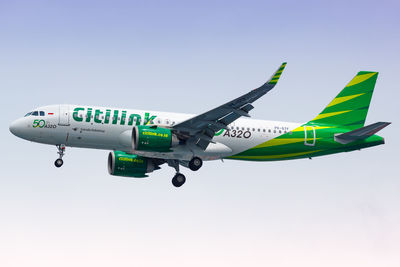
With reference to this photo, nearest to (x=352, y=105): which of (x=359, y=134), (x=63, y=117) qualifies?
(x=359, y=134)

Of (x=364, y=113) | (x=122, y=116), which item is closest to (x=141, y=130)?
(x=122, y=116)

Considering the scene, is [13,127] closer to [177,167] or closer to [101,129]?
[101,129]

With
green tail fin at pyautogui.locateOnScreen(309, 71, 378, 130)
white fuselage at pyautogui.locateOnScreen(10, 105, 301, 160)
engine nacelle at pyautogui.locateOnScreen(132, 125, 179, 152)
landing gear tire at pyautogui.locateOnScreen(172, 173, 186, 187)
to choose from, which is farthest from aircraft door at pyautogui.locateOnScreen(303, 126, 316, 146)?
engine nacelle at pyautogui.locateOnScreen(132, 125, 179, 152)

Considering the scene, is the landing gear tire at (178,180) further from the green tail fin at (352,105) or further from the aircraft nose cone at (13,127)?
the aircraft nose cone at (13,127)

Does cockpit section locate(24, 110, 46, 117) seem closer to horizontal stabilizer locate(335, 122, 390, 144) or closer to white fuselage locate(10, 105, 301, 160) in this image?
white fuselage locate(10, 105, 301, 160)

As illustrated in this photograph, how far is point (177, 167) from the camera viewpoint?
157 ft

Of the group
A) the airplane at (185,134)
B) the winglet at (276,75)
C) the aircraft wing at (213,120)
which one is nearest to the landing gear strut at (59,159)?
the airplane at (185,134)

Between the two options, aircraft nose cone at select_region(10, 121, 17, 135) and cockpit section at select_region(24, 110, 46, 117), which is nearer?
cockpit section at select_region(24, 110, 46, 117)

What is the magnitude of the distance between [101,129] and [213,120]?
675cm

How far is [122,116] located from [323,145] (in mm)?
13240

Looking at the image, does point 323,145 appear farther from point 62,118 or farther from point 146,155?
point 62,118

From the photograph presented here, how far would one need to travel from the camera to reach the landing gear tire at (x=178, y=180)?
4741cm

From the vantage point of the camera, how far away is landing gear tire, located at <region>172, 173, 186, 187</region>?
47.4 m

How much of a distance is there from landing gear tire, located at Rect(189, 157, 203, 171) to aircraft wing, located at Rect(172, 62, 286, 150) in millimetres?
857
